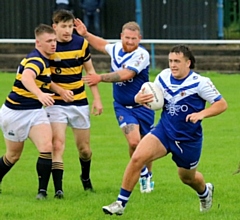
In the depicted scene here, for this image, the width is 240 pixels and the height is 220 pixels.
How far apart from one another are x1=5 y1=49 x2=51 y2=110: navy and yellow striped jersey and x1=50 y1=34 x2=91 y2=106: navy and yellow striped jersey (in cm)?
31

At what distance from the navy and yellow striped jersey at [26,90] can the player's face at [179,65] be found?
1.66 metres

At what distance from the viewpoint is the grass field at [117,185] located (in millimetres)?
→ 9195

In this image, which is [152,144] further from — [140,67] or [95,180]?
[95,180]

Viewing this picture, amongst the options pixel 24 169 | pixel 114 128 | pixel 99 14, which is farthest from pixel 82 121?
pixel 99 14

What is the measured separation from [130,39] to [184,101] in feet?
6.65

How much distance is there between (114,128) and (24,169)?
4131mm

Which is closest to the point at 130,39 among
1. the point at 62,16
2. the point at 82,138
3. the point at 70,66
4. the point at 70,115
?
the point at 70,66

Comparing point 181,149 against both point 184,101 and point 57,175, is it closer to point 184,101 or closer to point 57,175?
point 184,101

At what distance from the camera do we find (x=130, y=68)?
34.7 ft

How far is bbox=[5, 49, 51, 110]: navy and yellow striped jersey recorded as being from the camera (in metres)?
9.77

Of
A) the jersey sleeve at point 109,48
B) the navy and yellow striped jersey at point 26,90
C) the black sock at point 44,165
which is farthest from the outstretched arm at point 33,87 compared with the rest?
the jersey sleeve at point 109,48

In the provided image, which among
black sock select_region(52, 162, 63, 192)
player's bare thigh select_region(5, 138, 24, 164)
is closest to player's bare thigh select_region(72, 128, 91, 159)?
black sock select_region(52, 162, 63, 192)

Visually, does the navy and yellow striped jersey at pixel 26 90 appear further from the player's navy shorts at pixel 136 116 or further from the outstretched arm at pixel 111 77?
the player's navy shorts at pixel 136 116

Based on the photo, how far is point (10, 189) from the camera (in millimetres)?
10961
